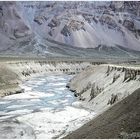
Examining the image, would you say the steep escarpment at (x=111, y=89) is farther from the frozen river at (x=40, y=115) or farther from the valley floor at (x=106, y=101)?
the frozen river at (x=40, y=115)

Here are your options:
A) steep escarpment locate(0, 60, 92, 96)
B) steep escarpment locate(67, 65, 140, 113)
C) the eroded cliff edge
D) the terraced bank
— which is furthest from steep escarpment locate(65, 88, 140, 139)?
steep escarpment locate(0, 60, 92, 96)

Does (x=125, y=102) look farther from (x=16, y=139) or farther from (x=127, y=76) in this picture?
(x=127, y=76)

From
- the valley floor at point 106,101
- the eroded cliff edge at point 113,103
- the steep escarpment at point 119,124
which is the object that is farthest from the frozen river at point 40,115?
the steep escarpment at point 119,124

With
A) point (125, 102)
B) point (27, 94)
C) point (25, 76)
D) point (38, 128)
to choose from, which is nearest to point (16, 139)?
point (38, 128)

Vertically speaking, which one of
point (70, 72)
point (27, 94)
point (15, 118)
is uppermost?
point (15, 118)

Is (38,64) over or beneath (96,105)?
beneath
